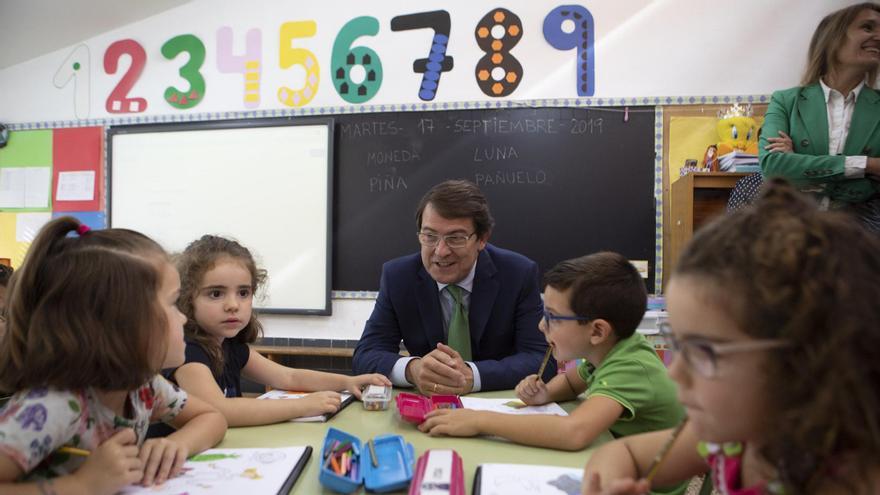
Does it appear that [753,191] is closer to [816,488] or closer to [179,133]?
[816,488]

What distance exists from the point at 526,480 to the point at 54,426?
64 centimetres

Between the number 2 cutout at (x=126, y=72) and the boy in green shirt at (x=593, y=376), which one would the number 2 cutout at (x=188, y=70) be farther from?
the boy in green shirt at (x=593, y=376)

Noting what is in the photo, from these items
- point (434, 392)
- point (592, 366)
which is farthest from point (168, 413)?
point (592, 366)

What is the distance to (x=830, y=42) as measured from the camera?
1.96 m

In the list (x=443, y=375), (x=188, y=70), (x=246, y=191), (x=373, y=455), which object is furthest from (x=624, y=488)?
(x=188, y=70)

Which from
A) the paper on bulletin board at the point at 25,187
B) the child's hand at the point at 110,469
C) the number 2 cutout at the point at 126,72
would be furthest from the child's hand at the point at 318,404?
the paper on bulletin board at the point at 25,187

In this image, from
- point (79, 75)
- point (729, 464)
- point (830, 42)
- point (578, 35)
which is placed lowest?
point (729, 464)

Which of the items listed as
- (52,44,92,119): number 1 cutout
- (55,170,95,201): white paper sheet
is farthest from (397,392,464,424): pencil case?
(52,44,92,119): number 1 cutout

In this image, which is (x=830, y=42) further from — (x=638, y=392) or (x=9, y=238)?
(x=9, y=238)

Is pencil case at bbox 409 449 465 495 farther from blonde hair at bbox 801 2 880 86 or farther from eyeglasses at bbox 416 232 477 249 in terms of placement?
blonde hair at bbox 801 2 880 86

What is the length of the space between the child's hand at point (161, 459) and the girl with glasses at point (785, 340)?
2.35 feet

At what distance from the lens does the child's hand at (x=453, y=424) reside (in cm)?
93

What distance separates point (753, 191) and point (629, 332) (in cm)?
156

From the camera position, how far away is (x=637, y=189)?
2957 millimetres
